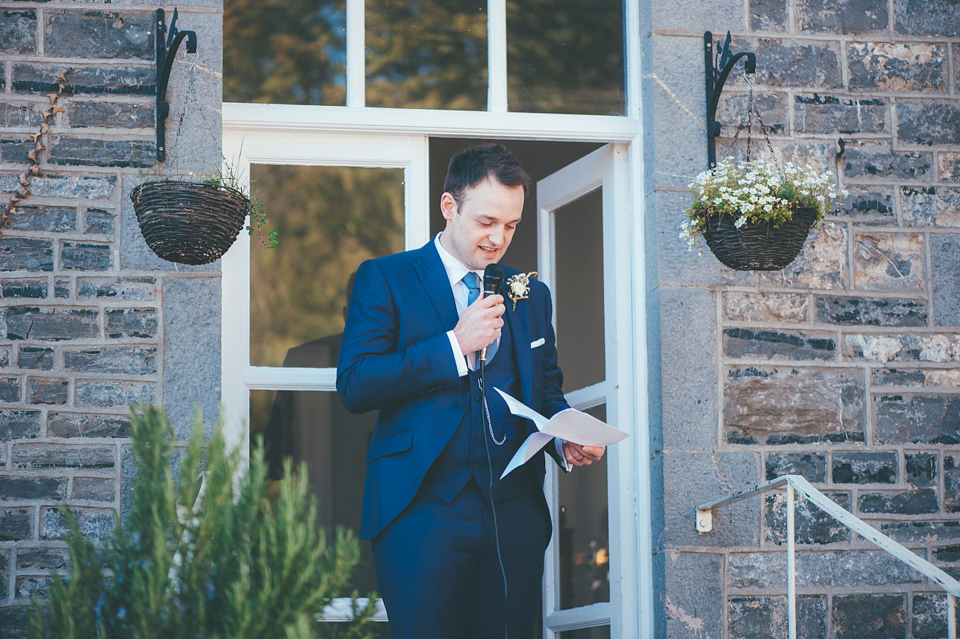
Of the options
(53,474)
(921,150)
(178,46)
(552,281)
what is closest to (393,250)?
(552,281)

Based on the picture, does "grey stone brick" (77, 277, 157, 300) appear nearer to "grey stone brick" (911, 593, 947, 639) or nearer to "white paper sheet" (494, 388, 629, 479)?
"white paper sheet" (494, 388, 629, 479)

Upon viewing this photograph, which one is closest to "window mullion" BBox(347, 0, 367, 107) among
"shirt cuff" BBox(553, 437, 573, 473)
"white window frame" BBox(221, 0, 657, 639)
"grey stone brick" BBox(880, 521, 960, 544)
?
"white window frame" BBox(221, 0, 657, 639)

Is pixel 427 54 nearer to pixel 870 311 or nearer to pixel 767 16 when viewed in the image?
pixel 767 16

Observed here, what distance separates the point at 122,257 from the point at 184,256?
445 millimetres

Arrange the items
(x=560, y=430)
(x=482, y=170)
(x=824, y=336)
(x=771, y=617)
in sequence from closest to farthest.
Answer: (x=560, y=430)
(x=482, y=170)
(x=771, y=617)
(x=824, y=336)

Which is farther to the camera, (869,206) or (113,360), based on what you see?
(869,206)

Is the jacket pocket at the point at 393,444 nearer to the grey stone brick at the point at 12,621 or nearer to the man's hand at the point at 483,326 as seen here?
the man's hand at the point at 483,326

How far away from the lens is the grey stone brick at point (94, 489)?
12.0 ft

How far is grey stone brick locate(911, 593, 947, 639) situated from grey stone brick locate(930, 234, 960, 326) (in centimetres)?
97

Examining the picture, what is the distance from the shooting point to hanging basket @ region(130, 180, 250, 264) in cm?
338

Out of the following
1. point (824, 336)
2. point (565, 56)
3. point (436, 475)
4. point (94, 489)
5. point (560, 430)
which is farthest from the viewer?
point (565, 56)

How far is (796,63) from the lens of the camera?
4242mm

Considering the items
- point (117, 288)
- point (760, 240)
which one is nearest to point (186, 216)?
point (117, 288)

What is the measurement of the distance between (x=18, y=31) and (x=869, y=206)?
3.03 m
